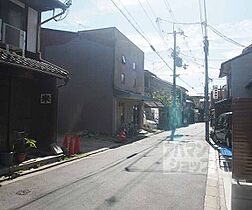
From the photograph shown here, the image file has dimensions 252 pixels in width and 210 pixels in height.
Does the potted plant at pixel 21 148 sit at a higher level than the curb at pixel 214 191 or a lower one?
higher

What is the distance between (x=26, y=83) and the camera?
12344 mm

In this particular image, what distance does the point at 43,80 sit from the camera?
12.7m

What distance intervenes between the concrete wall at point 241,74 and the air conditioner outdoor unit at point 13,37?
1369cm

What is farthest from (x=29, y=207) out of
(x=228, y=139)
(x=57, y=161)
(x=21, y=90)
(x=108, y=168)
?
(x=228, y=139)

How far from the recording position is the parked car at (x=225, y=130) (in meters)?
17.5

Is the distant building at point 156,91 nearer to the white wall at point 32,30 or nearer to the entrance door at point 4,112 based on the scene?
the white wall at point 32,30

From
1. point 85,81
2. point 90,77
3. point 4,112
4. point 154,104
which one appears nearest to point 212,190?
point 4,112

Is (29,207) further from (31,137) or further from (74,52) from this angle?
(74,52)

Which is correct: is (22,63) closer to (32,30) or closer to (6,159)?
(6,159)

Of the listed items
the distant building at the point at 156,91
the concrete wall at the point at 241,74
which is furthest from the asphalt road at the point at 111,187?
the distant building at the point at 156,91

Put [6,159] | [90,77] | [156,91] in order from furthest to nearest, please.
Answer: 1. [156,91]
2. [90,77]
3. [6,159]

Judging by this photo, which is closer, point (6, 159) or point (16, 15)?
point (6, 159)

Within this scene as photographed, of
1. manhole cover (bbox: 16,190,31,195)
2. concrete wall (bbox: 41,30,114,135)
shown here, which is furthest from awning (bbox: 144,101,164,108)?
manhole cover (bbox: 16,190,31,195)

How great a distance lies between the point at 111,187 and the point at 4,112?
5.12 meters
